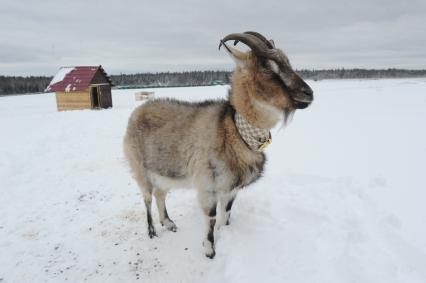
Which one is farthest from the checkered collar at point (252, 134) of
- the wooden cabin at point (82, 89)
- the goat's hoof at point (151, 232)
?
the wooden cabin at point (82, 89)

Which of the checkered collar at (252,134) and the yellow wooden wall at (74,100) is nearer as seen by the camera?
the checkered collar at (252,134)

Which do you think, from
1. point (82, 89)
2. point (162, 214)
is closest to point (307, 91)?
point (162, 214)

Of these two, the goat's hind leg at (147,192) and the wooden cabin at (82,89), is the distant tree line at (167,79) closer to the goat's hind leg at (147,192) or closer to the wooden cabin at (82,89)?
the wooden cabin at (82,89)

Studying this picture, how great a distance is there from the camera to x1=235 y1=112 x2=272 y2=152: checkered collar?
378 centimetres

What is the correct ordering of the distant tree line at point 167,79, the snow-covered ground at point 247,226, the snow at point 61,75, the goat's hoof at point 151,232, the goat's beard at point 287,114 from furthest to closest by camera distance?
the distant tree line at point 167,79 < the snow at point 61,75 < the goat's hoof at point 151,232 < the snow-covered ground at point 247,226 < the goat's beard at point 287,114

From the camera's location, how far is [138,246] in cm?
457

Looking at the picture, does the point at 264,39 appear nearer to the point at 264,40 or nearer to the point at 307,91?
the point at 264,40

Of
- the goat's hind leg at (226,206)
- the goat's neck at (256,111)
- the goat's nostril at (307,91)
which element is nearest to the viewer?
the goat's nostril at (307,91)

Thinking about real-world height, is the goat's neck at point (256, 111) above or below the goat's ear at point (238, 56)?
below

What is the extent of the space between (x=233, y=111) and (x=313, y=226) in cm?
200

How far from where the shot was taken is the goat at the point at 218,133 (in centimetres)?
341

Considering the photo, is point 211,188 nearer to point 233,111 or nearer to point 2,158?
point 233,111

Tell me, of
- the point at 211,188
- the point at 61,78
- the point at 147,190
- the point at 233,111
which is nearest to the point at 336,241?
the point at 211,188

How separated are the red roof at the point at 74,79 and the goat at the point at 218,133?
21442 mm
